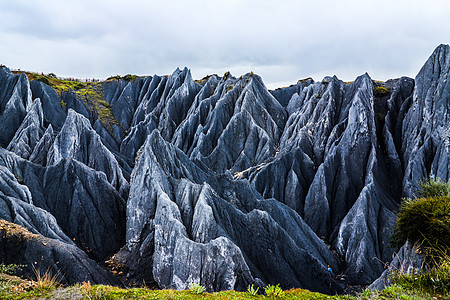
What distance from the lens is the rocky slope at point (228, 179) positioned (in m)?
21.6

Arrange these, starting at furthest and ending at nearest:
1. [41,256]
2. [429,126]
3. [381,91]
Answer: [381,91] → [429,126] → [41,256]

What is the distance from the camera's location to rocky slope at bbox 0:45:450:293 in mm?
21609

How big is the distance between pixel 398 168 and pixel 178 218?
31684 millimetres

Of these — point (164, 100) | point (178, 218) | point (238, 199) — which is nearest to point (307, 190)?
point (238, 199)

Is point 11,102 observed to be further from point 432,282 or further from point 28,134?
point 432,282

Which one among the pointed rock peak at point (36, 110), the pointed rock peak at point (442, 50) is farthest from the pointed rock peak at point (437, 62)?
the pointed rock peak at point (36, 110)

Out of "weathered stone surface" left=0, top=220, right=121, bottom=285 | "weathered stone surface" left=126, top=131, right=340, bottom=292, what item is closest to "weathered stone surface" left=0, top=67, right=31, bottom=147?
"weathered stone surface" left=126, top=131, right=340, bottom=292

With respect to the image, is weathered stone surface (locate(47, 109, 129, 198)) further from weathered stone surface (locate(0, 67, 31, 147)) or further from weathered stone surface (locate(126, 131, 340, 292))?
weathered stone surface (locate(0, 67, 31, 147))

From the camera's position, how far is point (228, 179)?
31234 millimetres

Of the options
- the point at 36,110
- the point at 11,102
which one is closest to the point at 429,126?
the point at 36,110

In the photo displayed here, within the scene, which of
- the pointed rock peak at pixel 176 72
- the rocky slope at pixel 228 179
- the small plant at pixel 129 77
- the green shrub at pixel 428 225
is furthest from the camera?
the small plant at pixel 129 77

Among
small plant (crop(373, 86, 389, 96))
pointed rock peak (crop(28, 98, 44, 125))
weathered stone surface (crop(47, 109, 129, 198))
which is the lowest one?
weathered stone surface (crop(47, 109, 129, 198))

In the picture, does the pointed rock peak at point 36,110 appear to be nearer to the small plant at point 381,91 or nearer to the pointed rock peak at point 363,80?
the pointed rock peak at point 363,80

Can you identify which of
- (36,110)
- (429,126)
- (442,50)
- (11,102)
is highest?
(442,50)
